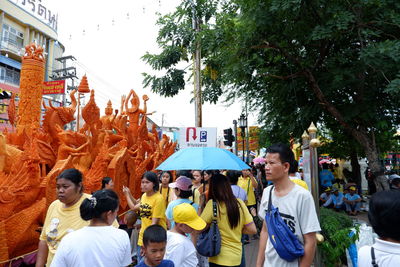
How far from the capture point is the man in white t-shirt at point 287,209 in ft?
7.11

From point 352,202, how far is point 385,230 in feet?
30.8

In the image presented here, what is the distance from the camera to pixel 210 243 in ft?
9.02

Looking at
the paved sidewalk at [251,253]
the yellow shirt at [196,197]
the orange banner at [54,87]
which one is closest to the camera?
the yellow shirt at [196,197]

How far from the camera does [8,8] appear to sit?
23.1m

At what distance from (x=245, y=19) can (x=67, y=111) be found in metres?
5.12

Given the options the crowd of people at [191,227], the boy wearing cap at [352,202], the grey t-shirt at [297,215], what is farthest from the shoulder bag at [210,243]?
the boy wearing cap at [352,202]

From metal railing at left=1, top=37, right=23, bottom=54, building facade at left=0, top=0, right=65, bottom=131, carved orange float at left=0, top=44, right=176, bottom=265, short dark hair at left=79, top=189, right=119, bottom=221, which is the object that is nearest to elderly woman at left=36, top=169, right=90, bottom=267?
short dark hair at left=79, top=189, right=119, bottom=221

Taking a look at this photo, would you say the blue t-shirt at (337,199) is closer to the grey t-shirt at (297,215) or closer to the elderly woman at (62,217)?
the grey t-shirt at (297,215)

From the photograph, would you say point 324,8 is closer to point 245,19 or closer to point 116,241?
point 245,19

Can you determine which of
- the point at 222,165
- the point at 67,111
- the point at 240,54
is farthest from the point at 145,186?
the point at 67,111

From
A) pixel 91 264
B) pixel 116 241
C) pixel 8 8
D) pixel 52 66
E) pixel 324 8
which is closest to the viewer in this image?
pixel 91 264

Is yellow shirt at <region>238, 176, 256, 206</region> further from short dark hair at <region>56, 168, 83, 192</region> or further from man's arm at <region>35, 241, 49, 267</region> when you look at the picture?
man's arm at <region>35, 241, 49, 267</region>

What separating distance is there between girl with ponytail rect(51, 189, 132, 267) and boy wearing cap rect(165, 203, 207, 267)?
1.24 ft

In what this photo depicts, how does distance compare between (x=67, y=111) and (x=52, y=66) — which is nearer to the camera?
(x=67, y=111)
